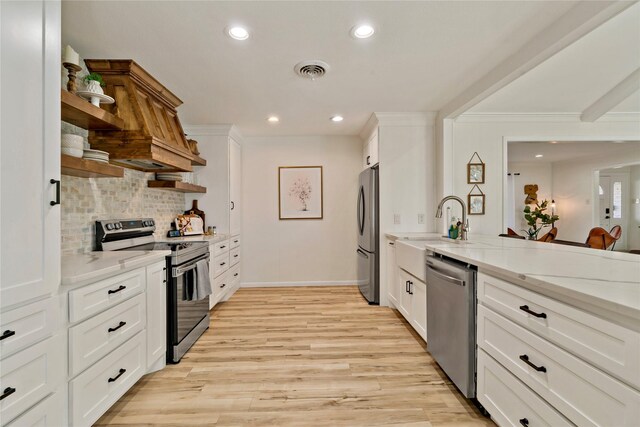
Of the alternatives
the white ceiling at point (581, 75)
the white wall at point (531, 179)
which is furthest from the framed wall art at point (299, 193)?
the white wall at point (531, 179)

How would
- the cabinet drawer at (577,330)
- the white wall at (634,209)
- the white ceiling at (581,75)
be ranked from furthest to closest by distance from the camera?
the white wall at (634,209)
the white ceiling at (581,75)
the cabinet drawer at (577,330)

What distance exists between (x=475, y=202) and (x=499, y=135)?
0.86 m

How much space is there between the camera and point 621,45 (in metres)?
2.00

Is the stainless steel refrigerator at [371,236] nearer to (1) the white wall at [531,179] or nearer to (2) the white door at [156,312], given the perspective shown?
(2) the white door at [156,312]

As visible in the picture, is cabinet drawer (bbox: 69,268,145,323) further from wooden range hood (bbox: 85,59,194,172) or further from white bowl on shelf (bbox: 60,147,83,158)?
wooden range hood (bbox: 85,59,194,172)

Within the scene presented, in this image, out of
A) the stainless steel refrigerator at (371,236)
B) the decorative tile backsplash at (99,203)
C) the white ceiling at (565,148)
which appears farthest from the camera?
the white ceiling at (565,148)

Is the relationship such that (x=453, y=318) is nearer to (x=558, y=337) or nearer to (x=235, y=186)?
(x=558, y=337)

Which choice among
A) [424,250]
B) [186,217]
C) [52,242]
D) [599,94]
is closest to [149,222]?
[186,217]

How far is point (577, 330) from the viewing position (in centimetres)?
101

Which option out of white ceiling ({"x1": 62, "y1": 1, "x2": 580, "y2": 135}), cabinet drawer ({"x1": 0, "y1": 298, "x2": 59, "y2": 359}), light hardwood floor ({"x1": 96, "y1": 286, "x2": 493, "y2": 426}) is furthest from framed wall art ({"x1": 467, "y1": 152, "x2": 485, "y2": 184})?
cabinet drawer ({"x1": 0, "y1": 298, "x2": 59, "y2": 359})

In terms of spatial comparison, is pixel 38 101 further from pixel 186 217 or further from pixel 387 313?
pixel 387 313

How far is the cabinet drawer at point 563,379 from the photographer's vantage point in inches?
34.5

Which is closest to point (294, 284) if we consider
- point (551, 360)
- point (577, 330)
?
point (551, 360)

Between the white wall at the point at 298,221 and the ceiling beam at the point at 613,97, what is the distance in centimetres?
274
